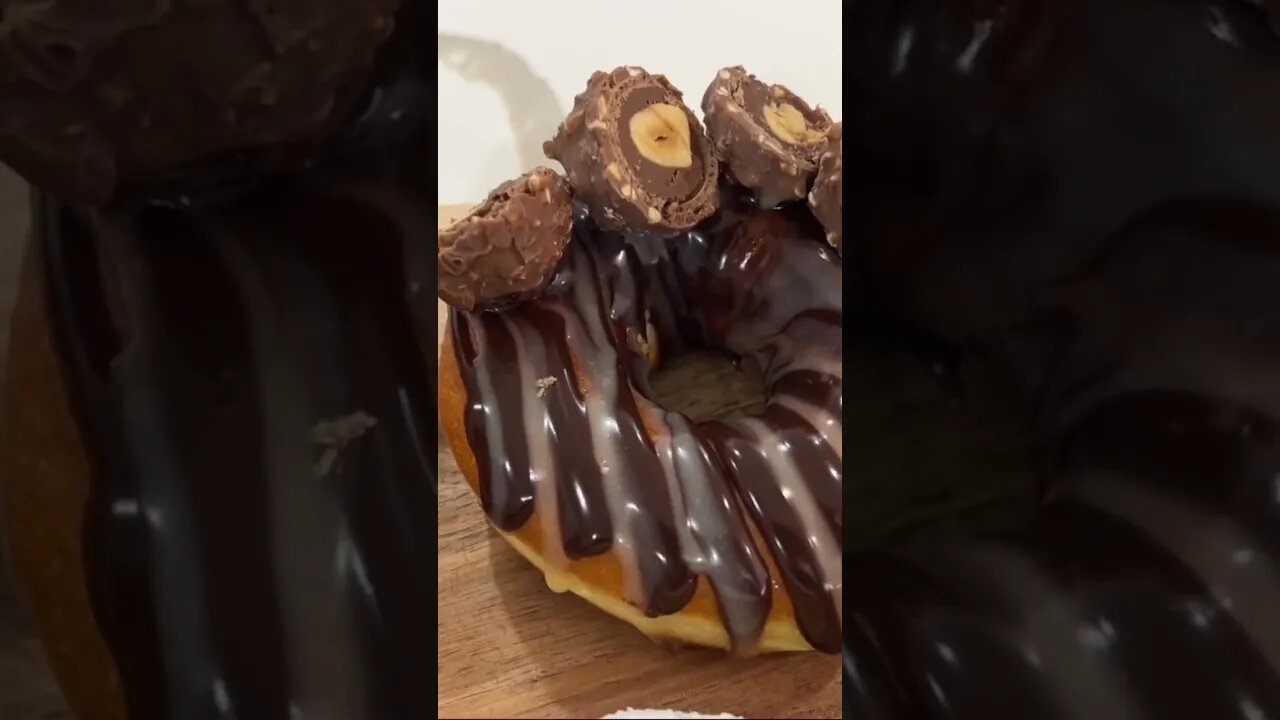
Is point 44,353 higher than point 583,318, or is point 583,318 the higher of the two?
point 44,353

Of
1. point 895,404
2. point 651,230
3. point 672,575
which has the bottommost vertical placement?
point 672,575

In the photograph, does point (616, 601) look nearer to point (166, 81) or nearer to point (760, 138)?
point (760, 138)

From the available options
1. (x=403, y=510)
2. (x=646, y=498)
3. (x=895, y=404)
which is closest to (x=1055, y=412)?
(x=895, y=404)

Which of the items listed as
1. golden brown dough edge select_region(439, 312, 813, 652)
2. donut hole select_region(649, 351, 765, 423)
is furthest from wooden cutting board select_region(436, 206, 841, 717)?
donut hole select_region(649, 351, 765, 423)

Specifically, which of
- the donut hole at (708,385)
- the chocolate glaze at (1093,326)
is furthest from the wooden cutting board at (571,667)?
the chocolate glaze at (1093,326)

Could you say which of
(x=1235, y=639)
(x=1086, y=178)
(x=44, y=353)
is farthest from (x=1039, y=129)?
(x=44, y=353)

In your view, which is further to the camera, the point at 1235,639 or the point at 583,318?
the point at 583,318

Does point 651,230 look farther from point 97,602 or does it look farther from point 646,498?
point 97,602

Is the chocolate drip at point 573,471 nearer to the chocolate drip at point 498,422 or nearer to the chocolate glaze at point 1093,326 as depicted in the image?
the chocolate drip at point 498,422
